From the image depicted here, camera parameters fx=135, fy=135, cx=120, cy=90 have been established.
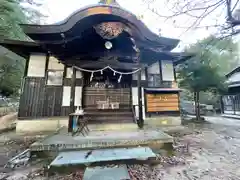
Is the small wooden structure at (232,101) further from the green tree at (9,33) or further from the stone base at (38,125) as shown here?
the green tree at (9,33)

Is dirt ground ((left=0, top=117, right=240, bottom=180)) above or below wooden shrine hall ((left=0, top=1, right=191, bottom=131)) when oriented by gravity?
below

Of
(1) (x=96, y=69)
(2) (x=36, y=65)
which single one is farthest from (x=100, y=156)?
(2) (x=36, y=65)

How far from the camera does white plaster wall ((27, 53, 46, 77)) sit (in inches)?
254

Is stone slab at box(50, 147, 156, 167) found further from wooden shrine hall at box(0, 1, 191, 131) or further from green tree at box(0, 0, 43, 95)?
green tree at box(0, 0, 43, 95)

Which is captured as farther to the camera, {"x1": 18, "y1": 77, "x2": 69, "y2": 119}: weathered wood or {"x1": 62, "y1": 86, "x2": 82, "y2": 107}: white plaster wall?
{"x1": 62, "y1": 86, "x2": 82, "y2": 107}: white plaster wall

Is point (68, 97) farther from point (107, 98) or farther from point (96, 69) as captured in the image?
point (96, 69)

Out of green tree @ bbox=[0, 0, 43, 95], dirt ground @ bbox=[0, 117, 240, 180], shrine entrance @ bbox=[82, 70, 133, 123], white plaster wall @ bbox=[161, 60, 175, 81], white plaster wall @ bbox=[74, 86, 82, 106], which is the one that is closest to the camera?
dirt ground @ bbox=[0, 117, 240, 180]

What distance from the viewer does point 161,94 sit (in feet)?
23.7

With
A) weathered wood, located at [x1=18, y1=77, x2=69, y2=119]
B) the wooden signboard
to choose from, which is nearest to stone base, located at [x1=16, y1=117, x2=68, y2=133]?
weathered wood, located at [x1=18, y1=77, x2=69, y2=119]

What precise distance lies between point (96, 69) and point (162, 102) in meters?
3.92

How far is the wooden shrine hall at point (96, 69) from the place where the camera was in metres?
4.73

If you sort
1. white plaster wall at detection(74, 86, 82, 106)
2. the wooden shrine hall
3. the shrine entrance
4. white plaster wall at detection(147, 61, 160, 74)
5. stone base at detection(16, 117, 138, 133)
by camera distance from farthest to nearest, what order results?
white plaster wall at detection(147, 61, 160, 74) < white plaster wall at detection(74, 86, 82, 106) < stone base at detection(16, 117, 138, 133) < the shrine entrance < the wooden shrine hall

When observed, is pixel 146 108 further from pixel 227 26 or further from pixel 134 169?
pixel 227 26

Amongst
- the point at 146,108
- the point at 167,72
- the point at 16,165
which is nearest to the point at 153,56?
the point at 167,72
